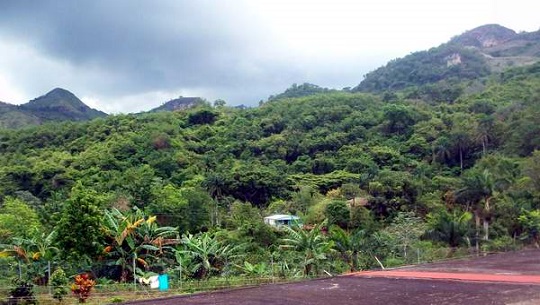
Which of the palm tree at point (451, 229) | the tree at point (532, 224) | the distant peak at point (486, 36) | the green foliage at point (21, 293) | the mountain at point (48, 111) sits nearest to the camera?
the green foliage at point (21, 293)

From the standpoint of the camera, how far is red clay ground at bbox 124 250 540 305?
1187cm

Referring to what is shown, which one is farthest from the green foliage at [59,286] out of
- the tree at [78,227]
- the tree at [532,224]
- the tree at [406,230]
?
the tree at [532,224]

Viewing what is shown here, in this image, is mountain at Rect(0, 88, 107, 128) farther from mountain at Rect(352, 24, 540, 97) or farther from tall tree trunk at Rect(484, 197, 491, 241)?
tall tree trunk at Rect(484, 197, 491, 241)

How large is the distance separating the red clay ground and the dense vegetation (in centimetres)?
449

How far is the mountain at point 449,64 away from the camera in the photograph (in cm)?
11856

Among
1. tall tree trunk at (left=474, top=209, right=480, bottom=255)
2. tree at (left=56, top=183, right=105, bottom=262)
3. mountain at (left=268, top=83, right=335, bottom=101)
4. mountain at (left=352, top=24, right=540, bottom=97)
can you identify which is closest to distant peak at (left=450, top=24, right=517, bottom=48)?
mountain at (left=352, top=24, right=540, bottom=97)

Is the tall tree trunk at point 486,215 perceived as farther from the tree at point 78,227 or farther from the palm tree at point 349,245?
the tree at point 78,227

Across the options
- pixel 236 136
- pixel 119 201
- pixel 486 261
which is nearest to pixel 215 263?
pixel 486 261

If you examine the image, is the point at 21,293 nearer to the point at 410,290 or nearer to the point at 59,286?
the point at 59,286

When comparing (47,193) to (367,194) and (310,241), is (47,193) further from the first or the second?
(310,241)

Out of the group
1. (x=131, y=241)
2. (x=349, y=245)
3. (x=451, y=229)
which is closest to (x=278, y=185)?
(x=451, y=229)

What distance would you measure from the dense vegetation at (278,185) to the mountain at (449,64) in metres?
35.6

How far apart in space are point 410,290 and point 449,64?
126 m

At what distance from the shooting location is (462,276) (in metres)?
16.2
